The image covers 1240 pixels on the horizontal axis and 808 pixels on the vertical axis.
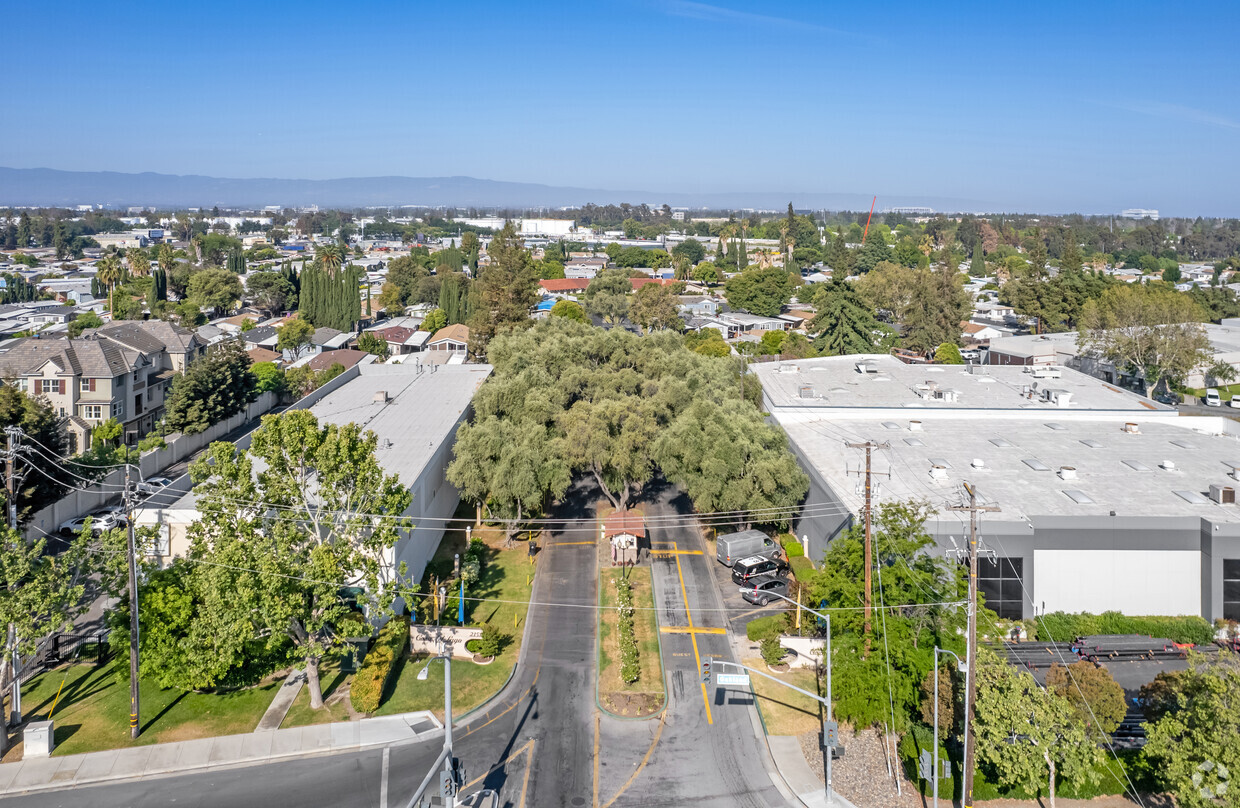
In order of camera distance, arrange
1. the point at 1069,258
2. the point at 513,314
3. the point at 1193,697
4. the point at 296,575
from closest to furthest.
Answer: the point at 1193,697 < the point at 296,575 < the point at 513,314 < the point at 1069,258

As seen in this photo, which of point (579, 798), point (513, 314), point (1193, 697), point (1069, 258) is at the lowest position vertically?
point (579, 798)

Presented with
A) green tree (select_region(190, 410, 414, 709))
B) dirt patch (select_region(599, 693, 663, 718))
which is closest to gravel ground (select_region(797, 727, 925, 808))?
dirt patch (select_region(599, 693, 663, 718))

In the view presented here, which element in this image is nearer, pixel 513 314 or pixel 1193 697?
pixel 1193 697

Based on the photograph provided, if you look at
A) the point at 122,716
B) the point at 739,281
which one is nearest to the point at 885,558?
the point at 122,716

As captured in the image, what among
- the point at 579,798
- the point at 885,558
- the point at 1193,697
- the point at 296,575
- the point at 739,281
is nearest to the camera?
the point at 1193,697

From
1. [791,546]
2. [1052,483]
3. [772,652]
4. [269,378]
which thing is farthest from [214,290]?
[1052,483]

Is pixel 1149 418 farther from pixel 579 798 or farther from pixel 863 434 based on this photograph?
pixel 579 798

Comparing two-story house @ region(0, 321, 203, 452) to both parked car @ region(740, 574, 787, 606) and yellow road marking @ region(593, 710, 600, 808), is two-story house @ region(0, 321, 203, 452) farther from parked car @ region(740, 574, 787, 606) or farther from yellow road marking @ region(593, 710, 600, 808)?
yellow road marking @ region(593, 710, 600, 808)
